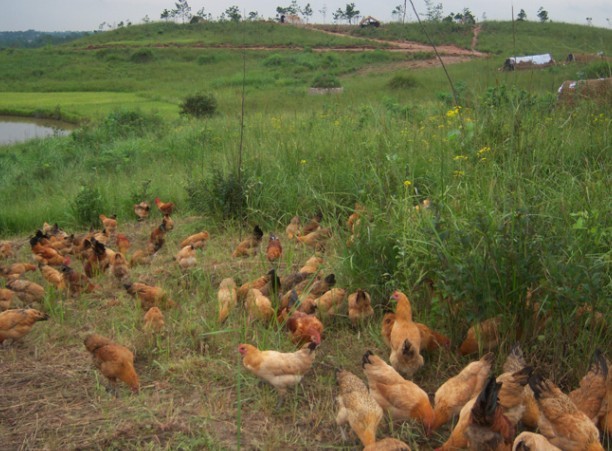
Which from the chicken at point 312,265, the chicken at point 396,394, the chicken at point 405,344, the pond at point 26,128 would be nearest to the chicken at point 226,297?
the chicken at point 312,265

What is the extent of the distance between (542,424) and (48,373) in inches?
98.3

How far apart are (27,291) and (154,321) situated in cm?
122

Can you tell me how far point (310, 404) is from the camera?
9.89ft

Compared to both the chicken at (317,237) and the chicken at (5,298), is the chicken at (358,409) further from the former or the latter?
the chicken at (5,298)

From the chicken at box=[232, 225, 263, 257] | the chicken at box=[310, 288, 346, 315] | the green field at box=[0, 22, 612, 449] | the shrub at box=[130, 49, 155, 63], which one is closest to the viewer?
the green field at box=[0, 22, 612, 449]

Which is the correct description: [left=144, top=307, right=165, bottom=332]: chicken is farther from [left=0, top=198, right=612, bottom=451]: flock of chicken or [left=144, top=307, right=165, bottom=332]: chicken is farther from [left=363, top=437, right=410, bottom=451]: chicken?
[left=363, top=437, right=410, bottom=451]: chicken

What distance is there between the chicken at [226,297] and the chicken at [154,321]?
352mm

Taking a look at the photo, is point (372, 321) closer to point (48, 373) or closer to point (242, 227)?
point (48, 373)

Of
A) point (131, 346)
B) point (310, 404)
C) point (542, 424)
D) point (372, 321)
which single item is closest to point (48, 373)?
point (131, 346)

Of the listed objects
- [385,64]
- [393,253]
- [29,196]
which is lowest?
[29,196]

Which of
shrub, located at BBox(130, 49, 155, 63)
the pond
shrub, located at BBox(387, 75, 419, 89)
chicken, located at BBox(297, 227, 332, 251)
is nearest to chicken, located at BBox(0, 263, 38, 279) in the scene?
chicken, located at BBox(297, 227, 332, 251)

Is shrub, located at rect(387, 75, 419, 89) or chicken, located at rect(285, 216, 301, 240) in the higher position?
shrub, located at rect(387, 75, 419, 89)

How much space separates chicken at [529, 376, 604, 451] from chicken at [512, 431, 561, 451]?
0.10 metres

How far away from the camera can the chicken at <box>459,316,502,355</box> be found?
3127 mm
